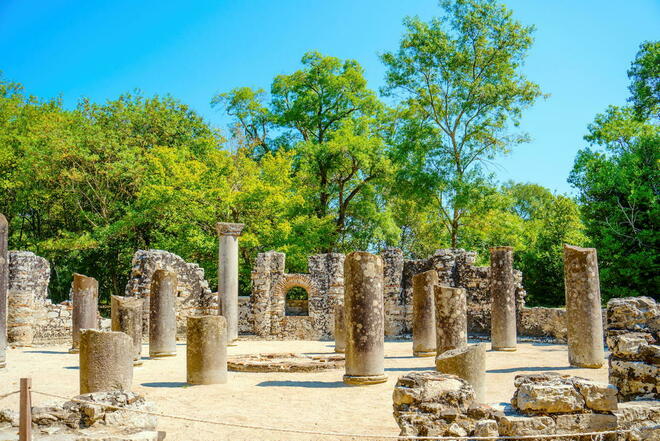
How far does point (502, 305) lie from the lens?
1645 centimetres

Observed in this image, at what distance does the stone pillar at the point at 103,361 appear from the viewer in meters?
9.56

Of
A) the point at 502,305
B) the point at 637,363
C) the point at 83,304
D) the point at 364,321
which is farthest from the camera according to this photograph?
the point at 83,304

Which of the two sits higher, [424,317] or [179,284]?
[179,284]

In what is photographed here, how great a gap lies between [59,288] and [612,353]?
28572mm

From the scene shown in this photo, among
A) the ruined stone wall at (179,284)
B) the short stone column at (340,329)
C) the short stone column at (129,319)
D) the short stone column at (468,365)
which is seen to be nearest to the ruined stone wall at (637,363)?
the short stone column at (468,365)

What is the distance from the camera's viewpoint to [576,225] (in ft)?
99.3

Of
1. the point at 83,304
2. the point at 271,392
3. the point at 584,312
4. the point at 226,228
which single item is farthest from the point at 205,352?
the point at 226,228

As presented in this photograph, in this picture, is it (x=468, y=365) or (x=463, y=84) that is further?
(x=463, y=84)

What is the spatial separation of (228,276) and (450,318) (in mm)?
8888

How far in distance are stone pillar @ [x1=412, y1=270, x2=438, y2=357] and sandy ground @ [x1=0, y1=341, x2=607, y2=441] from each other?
57 cm

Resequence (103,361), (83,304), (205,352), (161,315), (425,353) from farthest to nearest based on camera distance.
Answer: (83,304) < (161,315) < (425,353) < (205,352) < (103,361)

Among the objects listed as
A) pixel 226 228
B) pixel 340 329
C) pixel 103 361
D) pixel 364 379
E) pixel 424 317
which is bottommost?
pixel 364 379

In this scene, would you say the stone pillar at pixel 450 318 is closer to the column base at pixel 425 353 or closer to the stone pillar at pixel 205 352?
the column base at pixel 425 353

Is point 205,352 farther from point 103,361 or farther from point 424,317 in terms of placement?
point 424,317
